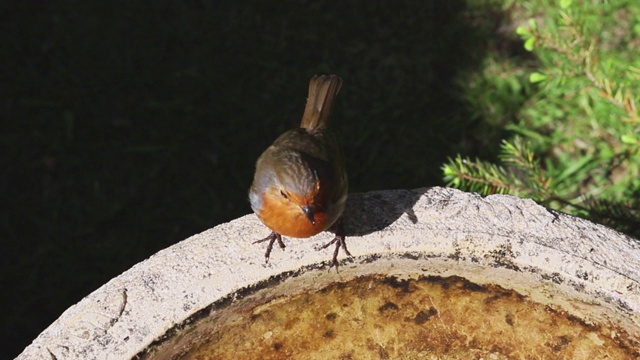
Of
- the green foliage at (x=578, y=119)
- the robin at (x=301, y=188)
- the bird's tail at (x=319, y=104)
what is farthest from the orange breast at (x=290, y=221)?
the green foliage at (x=578, y=119)

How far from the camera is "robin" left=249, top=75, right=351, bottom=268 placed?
219cm

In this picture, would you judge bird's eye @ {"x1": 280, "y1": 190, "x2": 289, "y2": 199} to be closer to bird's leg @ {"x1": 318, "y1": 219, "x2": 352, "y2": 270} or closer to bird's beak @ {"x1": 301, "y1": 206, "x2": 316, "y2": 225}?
bird's beak @ {"x1": 301, "y1": 206, "x2": 316, "y2": 225}

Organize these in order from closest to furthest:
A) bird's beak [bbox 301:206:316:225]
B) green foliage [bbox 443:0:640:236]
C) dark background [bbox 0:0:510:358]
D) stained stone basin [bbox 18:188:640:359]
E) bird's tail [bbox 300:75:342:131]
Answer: stained stone basin [bbox 18:188:640:359]
bird's beak [bbox 301:206:316:225]
bird's tail [bbox 300:75:342:131]
green foliage [bbox 443:0:640:236]
dark background [bbox 0:0:510:358]

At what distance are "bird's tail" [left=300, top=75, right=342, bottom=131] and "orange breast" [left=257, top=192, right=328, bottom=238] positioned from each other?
0.63 meters

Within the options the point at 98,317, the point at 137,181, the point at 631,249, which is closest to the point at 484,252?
the point at 631,249

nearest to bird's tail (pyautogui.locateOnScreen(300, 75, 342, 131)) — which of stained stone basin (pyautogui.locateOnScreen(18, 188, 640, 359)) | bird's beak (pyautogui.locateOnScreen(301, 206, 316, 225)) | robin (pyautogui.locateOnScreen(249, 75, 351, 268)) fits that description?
robin (pyautogui.locateOnScreen(249, 75, 351, 268))

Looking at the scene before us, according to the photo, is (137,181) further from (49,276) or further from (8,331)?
(8,331)

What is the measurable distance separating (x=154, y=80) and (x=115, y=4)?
1.63 ft

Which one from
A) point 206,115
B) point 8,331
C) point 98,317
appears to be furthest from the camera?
point 206,115

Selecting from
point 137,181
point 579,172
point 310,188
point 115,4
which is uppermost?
point 115,4

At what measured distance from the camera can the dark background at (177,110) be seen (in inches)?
150

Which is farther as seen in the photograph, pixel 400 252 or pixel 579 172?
pixel 579 172

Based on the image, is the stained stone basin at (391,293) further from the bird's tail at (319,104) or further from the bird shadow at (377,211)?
the bird's tail at (319,104)

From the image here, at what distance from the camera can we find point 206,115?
408cm
